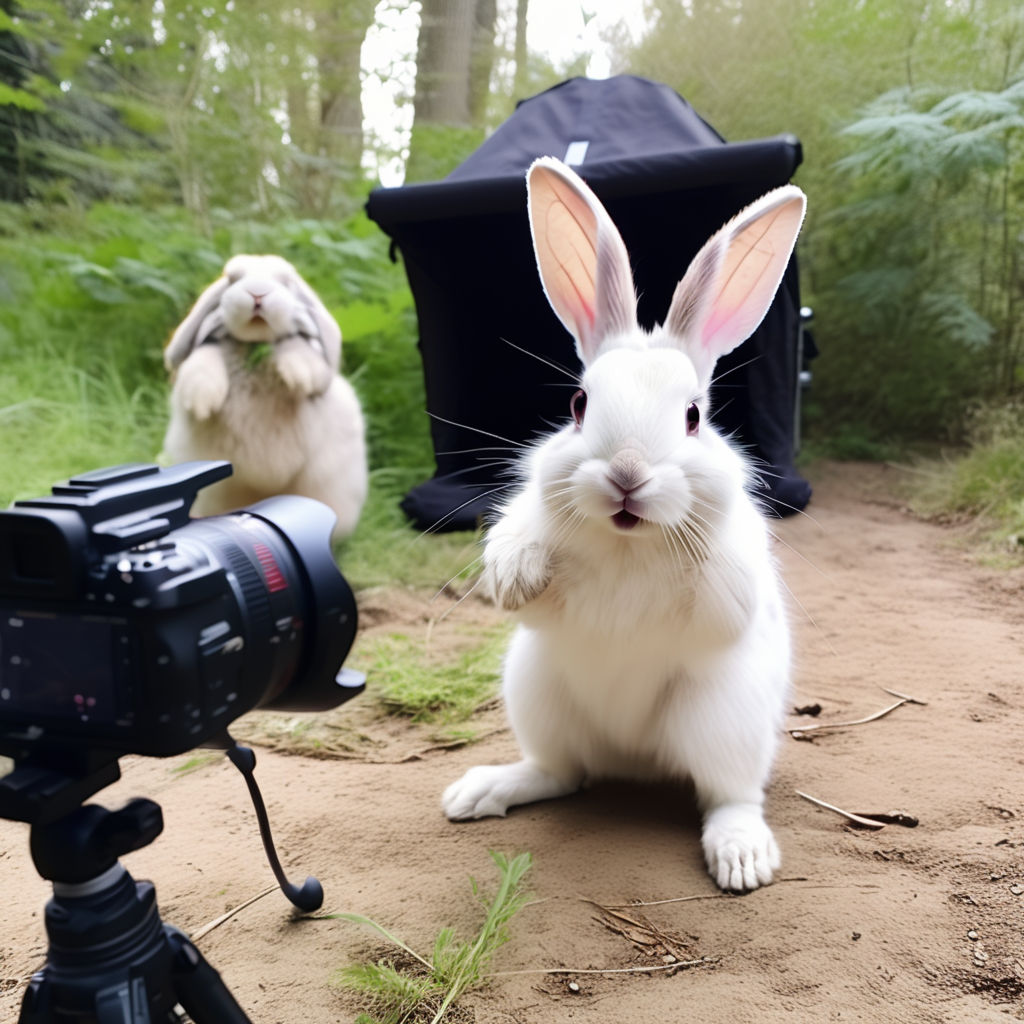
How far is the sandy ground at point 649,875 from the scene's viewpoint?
3.82 feet

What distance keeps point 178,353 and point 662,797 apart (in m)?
1.97

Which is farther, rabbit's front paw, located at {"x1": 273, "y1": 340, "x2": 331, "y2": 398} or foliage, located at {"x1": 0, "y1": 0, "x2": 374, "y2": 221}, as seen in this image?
foliage, located at {"x1": 0, "y1": 0, "x2": 374, "y2": 221}

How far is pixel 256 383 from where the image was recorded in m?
2.66

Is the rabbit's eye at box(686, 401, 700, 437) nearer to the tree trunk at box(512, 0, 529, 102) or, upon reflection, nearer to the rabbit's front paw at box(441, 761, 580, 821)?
the rabbit's front paw at box(441, 761, 580, 821)

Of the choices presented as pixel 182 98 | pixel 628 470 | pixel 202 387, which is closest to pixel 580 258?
pixel 628 470

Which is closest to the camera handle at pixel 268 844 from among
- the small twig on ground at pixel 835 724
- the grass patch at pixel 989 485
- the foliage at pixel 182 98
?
the small twig on ground at pixel 835 724

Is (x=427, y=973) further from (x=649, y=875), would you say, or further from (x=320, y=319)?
(x=320, y=319)

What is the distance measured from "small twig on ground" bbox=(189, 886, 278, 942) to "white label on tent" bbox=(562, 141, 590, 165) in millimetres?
2007

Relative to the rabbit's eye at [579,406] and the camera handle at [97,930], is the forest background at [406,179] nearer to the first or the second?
the rabbit's eye at [579,406]

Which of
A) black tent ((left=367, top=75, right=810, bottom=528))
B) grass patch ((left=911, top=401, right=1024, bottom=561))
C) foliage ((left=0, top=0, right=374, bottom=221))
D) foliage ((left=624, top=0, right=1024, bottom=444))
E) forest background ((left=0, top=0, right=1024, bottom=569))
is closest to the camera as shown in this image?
black tent ((left=367, top=75, right=810, bottom=528))

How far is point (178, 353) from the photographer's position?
2682 millimetres

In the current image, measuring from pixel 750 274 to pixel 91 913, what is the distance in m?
1.26

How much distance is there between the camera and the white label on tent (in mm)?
2482

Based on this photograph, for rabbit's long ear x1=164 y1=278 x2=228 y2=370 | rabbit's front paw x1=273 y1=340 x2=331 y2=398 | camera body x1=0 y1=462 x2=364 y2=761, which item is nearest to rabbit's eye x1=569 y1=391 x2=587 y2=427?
camera body x1=0 y1=462 x2=364 y2=761
